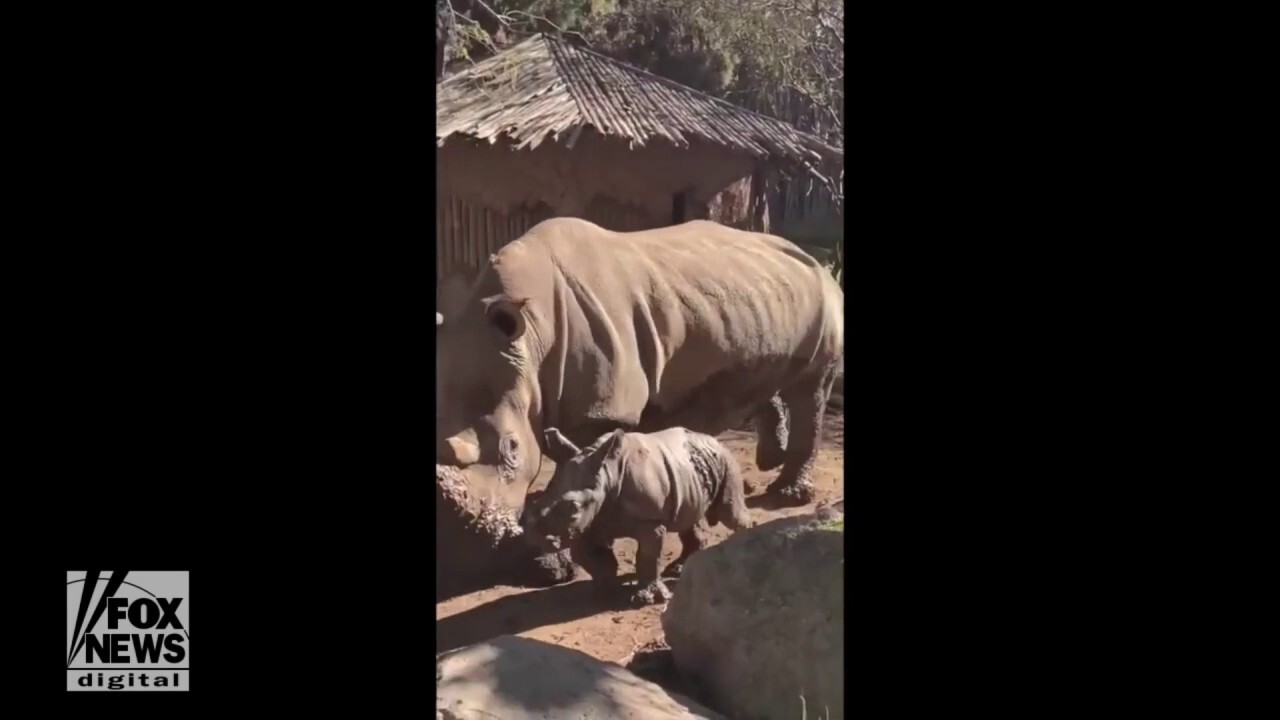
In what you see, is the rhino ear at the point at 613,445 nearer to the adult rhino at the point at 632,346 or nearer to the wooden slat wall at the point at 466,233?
the adult rhino at the point at 632,346

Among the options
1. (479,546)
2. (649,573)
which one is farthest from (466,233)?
(649,573)

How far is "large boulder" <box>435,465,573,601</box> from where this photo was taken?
11.1 feet

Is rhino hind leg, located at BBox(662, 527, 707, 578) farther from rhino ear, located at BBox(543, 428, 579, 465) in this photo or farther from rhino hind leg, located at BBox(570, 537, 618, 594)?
rhino ear, located at BBox(543, 428, 579, 465)

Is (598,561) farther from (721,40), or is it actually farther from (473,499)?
(721,40)

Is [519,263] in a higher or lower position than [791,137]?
lower

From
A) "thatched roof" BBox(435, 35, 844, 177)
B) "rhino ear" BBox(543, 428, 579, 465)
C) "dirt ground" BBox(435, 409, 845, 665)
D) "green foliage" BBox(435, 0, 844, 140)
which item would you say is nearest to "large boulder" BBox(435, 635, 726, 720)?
"dirt ground" BBox(435, 409, 845, 665)

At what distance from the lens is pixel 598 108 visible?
11.7ft

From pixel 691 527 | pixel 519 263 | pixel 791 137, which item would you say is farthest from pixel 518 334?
pixel 791 137

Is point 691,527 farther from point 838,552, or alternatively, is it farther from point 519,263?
point 519,263

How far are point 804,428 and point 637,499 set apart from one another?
0.64 metres

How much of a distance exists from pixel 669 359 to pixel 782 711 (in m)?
1.15

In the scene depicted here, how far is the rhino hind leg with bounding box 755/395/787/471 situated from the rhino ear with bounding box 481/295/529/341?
846mm
